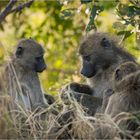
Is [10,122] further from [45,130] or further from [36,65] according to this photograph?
[36,65]

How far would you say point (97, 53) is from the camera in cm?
1045

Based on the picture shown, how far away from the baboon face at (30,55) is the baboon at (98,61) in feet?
1.57

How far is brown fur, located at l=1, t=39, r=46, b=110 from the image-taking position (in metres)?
9.37

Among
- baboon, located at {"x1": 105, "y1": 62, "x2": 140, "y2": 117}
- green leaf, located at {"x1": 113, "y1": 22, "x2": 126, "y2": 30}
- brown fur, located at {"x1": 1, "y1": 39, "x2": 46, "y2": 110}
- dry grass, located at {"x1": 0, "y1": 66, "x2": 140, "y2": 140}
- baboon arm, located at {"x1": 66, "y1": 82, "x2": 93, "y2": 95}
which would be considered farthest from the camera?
baboon arm, located at {"x1": 66, "y1": 82, "x2": 93, "y2": 95}

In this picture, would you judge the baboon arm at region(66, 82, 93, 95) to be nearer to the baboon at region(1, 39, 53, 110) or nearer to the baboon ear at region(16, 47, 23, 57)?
the baboon at region(1, 39, 53, 110)

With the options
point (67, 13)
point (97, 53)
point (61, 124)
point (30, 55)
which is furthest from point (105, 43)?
point (61, 124)

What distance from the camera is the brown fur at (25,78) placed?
9.37m

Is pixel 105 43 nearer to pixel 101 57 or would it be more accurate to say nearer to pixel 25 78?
pixel 101 57

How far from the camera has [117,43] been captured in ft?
34.8

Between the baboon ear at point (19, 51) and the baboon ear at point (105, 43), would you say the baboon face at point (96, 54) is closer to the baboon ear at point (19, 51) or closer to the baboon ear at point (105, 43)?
the baboon ear at point (105, 43)

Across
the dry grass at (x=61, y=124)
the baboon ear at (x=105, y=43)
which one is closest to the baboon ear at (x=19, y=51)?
the baboon ear at (x=105, y=43)

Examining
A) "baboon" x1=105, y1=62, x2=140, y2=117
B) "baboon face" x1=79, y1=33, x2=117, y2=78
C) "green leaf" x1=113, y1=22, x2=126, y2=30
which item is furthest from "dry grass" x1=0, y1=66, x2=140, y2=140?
"baboon face" x1=79, y1=33, x2=117, y2=78

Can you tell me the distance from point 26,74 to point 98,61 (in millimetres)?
912

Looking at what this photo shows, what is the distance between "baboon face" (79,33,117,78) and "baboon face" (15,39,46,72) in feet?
1.61
